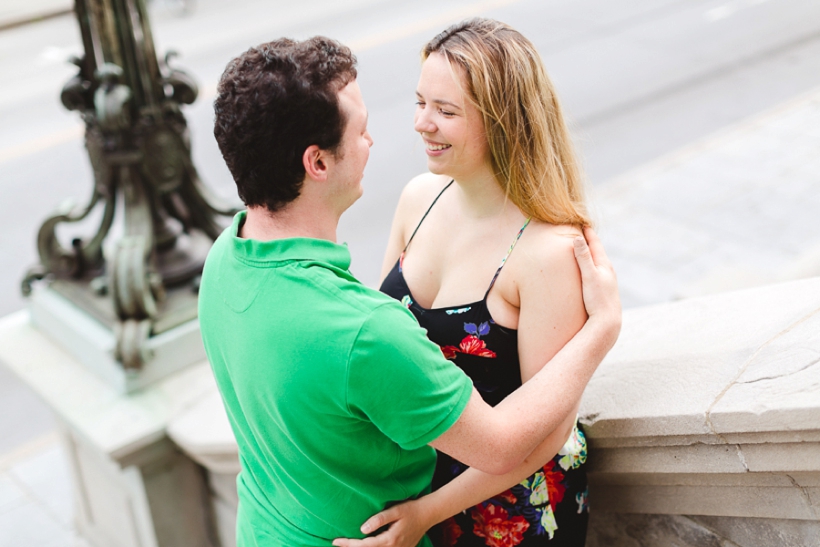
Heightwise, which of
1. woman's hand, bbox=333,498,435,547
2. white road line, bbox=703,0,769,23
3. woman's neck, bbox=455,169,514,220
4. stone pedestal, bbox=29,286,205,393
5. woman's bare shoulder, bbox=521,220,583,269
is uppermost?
woman's neck, bbox=455,169,514,220

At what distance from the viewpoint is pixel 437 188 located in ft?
7.61

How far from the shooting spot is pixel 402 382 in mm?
1473

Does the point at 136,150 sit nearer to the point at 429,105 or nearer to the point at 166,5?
the point at 429,105

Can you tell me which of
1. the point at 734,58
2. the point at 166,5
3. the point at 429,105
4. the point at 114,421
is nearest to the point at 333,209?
the point at 429,105

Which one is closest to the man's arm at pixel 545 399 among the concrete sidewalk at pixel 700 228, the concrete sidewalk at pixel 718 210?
the concrete sidewalk at pixel 700 228

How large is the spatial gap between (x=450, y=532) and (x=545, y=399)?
61 cm

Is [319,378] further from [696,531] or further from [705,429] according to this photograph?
[696,531]

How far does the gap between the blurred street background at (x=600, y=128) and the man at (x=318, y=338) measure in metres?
2.11

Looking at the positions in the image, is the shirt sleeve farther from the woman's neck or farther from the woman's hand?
the woman's neck

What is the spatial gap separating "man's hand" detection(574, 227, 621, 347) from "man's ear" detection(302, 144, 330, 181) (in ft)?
2.02

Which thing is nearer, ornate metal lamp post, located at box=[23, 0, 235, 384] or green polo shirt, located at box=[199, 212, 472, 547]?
green polo shirt, located at box=[199, 212, 472, 547]

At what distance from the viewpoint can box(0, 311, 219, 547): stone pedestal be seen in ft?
10.5

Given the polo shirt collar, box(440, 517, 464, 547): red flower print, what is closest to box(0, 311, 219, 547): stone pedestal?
box(440, 517, 464, 547): red flower print

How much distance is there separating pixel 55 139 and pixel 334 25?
4844mm
